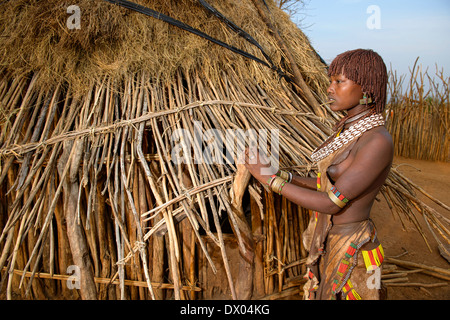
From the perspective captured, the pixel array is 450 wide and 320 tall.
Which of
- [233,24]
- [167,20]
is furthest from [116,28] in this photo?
[233,24]

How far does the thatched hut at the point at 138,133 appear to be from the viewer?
7.28ft

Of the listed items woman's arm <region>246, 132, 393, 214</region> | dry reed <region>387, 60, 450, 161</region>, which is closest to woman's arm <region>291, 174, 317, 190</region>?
woman's arm <region>246, 132, 393, 214</region>

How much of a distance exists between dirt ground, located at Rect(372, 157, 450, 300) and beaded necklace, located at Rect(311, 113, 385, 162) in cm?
103

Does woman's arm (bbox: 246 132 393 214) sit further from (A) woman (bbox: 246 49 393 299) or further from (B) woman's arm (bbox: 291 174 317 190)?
(B) woman's arm (bbox: 291 174 317 190)

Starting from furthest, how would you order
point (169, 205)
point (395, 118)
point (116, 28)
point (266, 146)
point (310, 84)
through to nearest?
point (395, 118), point (310, 84), point (116, 28), point (266, 146), point (169, 205)

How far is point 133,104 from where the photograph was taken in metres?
2.40

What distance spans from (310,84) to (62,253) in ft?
9.75

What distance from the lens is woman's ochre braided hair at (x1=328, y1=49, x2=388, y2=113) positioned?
1315 mm

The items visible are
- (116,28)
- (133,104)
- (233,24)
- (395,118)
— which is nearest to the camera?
(133,104)

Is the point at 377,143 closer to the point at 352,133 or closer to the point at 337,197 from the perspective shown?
the point at 352,133

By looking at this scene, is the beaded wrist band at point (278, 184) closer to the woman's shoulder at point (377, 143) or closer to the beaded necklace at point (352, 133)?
the beaded necklace at point (352, 133)

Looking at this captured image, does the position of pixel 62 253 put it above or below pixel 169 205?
below
